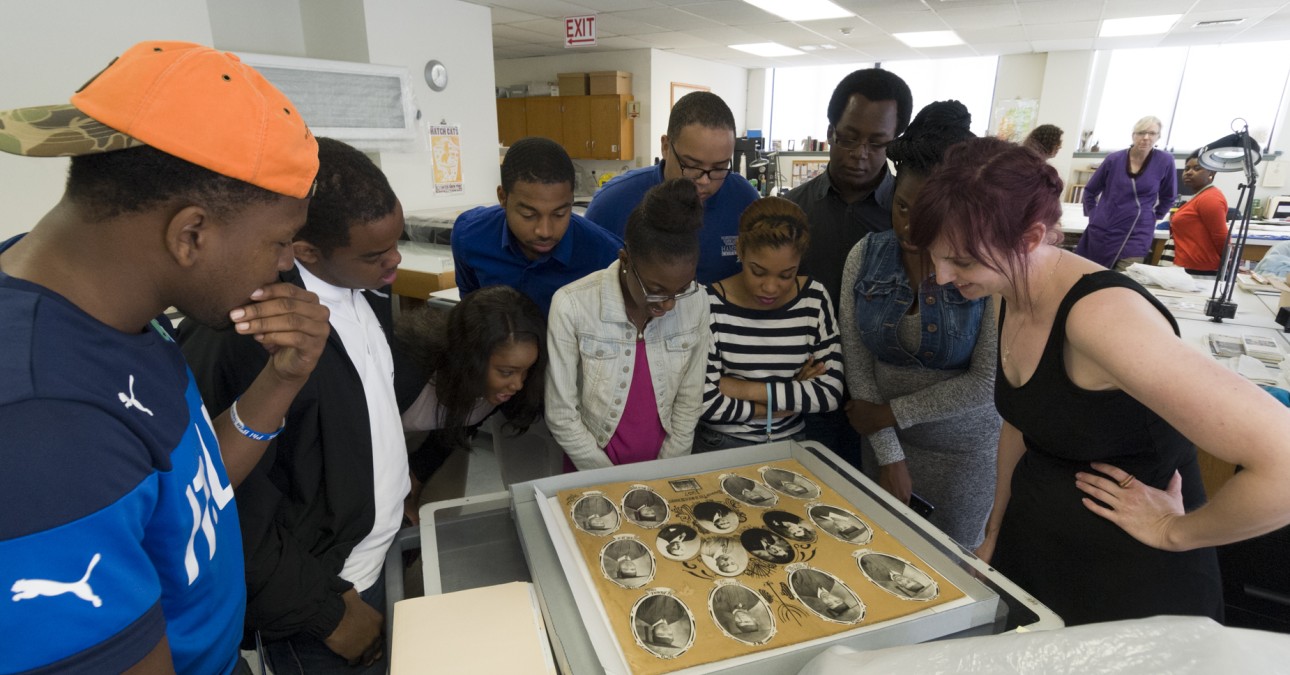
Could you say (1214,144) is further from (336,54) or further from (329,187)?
(336,54)

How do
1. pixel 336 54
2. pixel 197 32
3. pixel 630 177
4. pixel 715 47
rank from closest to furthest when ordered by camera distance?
pixel 630 177, pixel 197 32, pixel 336 54, pixel 715 47

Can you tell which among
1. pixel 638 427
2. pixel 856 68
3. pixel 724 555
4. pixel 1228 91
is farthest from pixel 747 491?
pixel 1228 91

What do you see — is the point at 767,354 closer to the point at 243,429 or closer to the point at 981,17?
the point at 243,429

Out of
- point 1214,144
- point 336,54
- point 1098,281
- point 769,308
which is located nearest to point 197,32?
point 336,54

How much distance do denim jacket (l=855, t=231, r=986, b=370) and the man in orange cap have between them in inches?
45.9

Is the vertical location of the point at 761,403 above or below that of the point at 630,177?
below

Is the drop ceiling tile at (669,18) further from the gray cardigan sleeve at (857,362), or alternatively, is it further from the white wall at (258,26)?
the gray cardigan sleeve at (857,362)

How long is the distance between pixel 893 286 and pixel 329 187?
45.3 inches

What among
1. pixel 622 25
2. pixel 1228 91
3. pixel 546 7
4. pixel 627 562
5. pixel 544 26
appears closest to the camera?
pixel 627 562

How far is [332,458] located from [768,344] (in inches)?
36.5

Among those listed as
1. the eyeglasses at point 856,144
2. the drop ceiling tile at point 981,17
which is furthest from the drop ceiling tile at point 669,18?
the eyeglasses at point 856,144

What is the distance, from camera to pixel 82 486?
→ 0.47m

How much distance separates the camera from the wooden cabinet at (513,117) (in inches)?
336

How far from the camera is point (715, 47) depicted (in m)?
7.93
